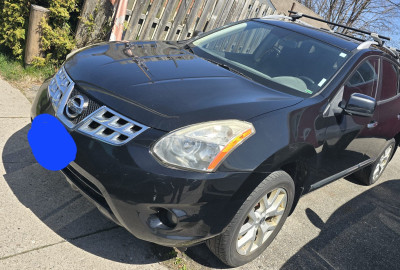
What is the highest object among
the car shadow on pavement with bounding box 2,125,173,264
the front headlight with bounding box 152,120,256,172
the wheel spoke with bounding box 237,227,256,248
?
the front headlight with bounding box 152,120,256,172

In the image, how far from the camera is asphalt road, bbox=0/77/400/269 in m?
2.37

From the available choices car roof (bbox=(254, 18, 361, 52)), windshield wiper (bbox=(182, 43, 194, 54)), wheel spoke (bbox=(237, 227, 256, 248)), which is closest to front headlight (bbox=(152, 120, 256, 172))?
wheel spoke (bbox=(237, 227, 256, 248))

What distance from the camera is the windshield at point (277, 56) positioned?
9.82 ft

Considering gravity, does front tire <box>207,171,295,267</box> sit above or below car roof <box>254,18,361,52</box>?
below

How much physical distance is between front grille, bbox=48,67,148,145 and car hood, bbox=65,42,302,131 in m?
0.04

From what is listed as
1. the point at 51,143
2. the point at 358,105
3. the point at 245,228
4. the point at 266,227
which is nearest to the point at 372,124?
the point at 358,105

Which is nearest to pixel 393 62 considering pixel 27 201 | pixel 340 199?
pixel 340 199

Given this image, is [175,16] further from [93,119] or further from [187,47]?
[93,119]

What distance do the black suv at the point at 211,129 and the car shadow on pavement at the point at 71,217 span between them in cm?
43

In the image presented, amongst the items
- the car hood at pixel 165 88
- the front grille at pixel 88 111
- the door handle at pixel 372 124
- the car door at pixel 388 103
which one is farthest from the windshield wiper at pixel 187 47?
the car door at pixel 388 103

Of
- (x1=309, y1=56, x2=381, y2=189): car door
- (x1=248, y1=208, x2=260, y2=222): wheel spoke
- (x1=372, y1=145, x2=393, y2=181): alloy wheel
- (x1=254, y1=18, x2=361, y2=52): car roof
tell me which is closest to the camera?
(x1=248, y1=208, x2=260, y2=222): wheel spoke

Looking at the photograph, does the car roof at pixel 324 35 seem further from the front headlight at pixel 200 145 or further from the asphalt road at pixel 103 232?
the front headlight at pixel 200 145

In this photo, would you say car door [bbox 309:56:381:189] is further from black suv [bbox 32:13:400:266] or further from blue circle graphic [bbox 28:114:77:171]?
blue circle graphic [bbox 28:114:77:171]

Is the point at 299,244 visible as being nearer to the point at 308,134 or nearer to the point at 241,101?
the point at 308,134
